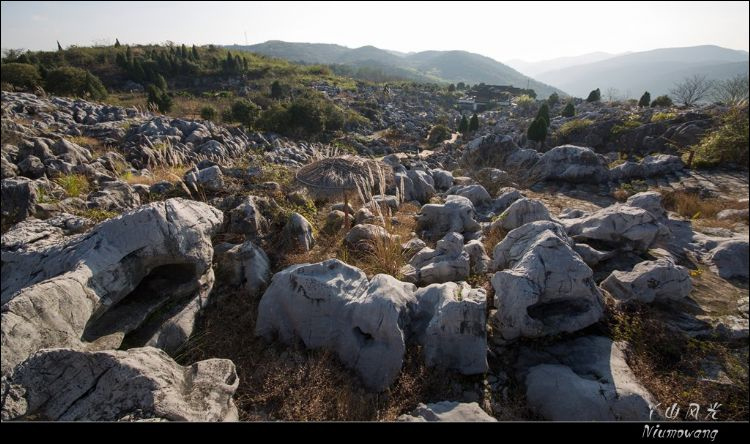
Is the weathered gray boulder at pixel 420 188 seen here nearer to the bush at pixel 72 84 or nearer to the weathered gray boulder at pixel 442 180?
the weathered gray boulder at pixel 442 180

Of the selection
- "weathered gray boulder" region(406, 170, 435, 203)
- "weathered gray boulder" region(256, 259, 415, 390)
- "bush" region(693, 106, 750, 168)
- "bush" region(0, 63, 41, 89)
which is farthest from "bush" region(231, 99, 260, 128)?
"bush" region(693, 106, 750, 168)

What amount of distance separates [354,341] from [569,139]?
58.0 ft

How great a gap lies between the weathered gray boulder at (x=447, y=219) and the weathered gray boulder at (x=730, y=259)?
3428mm

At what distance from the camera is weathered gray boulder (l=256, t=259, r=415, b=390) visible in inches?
132

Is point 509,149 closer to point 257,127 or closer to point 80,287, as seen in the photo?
point 80,287

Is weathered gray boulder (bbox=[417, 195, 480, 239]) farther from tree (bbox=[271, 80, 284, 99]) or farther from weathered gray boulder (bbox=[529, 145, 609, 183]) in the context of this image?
tree (bbox=[271, 80, 284, 99])

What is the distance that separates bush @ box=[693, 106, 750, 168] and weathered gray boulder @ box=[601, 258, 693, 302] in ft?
5.10

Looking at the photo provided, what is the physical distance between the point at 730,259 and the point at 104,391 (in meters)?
6.54

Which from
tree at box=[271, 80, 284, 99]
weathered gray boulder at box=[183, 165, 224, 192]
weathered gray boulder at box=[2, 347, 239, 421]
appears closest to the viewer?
weathered gray boulder at box=[2, 347, 239, 421]

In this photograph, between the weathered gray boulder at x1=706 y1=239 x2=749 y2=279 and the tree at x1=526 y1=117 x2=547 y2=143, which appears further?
the tree at x1=526 y1=117 x2=547 y2=143

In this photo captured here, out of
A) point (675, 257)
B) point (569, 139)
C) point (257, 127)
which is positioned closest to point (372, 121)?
point (257, 127)

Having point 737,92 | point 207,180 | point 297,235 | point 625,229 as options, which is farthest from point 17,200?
point 737,92
